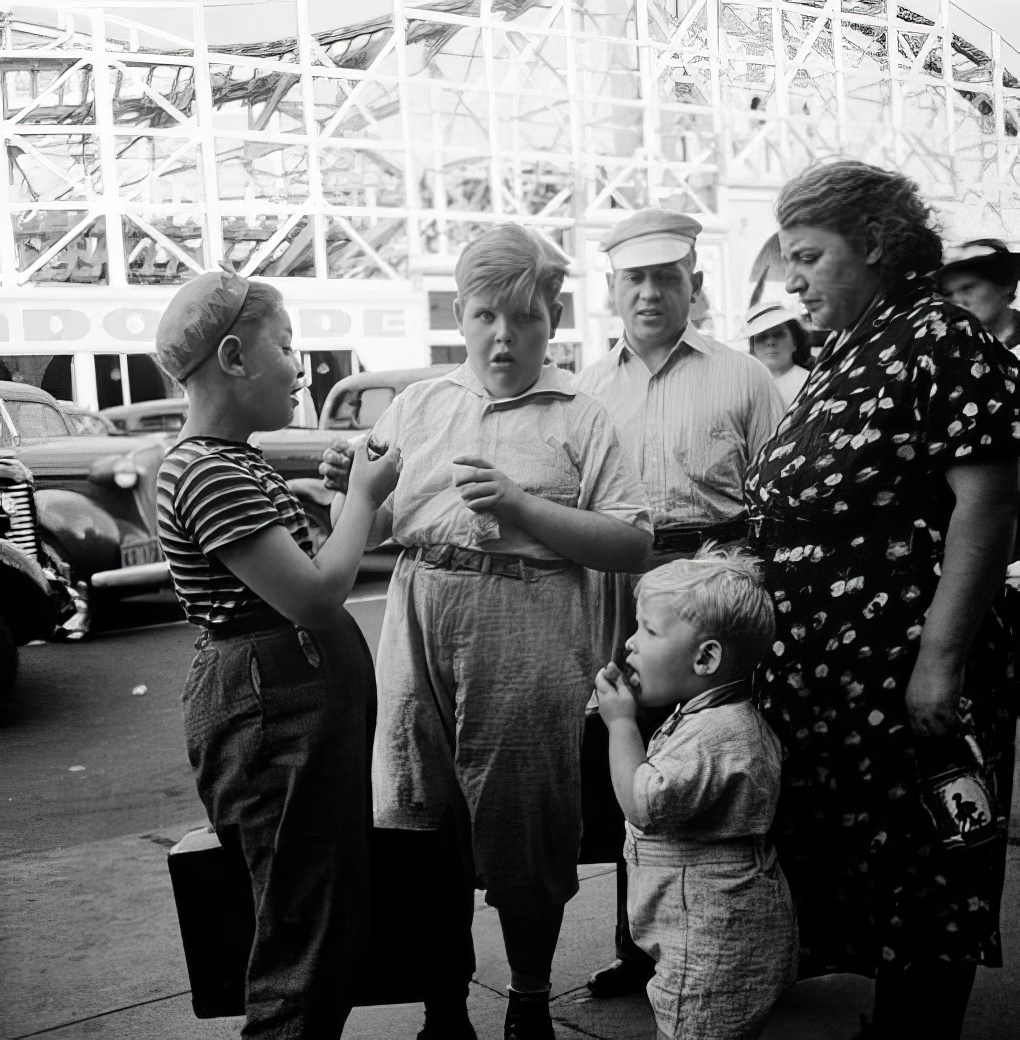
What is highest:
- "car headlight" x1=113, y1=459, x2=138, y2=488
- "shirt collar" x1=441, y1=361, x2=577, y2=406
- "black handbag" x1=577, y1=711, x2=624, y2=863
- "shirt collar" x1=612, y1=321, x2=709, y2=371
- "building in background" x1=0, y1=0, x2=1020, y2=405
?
"building in background" x1=0, y1=0, x2=1020, y2=405

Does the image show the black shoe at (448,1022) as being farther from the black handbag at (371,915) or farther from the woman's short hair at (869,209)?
the woman's short hair at (869,209)

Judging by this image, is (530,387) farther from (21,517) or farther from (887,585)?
(21,517)

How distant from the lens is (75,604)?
318cm

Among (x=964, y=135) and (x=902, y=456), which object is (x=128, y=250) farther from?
(x=964, y=135)

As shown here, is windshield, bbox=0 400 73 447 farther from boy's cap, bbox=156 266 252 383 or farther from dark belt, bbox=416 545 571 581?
dark belt, bbox=416 545 571 581

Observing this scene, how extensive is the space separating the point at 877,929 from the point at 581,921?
1.26 meters

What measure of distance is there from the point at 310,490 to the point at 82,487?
0.57 meters

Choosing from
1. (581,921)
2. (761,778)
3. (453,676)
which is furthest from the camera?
(581,921)

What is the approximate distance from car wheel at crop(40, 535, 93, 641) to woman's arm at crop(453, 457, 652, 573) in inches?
58.0

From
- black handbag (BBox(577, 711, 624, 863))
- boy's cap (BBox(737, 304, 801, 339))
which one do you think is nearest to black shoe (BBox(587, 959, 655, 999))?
black handbag (BBox(577, 711, 624, 863))

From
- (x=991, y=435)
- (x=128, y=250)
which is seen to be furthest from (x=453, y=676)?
(x=128, y=250)

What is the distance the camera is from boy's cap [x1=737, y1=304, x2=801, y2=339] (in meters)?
4.27

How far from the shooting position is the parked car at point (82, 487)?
291cm

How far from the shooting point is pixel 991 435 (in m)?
1.86
